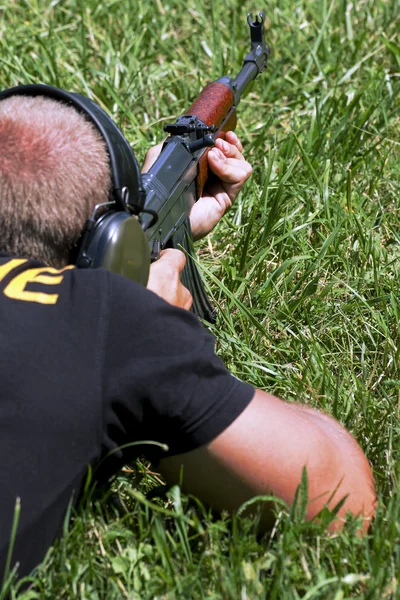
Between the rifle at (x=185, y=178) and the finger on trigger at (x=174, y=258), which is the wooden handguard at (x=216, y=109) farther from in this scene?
the finger on trigger at (x=174, y=258)

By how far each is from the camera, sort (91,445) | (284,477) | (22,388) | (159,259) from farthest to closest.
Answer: (159,259), (284,477), (91,445), (22,388)

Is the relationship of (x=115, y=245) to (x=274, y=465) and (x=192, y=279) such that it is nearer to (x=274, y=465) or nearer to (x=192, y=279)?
(x=274, y=465)

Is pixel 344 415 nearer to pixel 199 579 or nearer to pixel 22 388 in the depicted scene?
pixel 199 579

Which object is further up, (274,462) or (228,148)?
(228,148)

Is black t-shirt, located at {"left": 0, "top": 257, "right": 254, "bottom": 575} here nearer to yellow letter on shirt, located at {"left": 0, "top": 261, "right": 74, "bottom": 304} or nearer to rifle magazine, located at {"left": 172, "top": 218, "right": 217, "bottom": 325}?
yellow letter on shirt, located at {"left": 0, "top": 261, "right": 74, "bottom": 304}

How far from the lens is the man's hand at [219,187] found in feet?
9.96

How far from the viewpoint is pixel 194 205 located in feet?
10.1

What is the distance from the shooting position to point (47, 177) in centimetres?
180

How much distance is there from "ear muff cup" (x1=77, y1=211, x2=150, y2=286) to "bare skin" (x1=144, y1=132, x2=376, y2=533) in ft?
0.69

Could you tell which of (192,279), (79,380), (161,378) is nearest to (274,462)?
(161,378)

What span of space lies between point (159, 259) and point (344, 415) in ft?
2.40

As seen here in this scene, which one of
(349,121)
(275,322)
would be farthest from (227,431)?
(349,121)

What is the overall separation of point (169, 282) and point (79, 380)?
23.9 inches

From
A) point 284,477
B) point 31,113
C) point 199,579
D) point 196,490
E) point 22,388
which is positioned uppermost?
point 31,113
